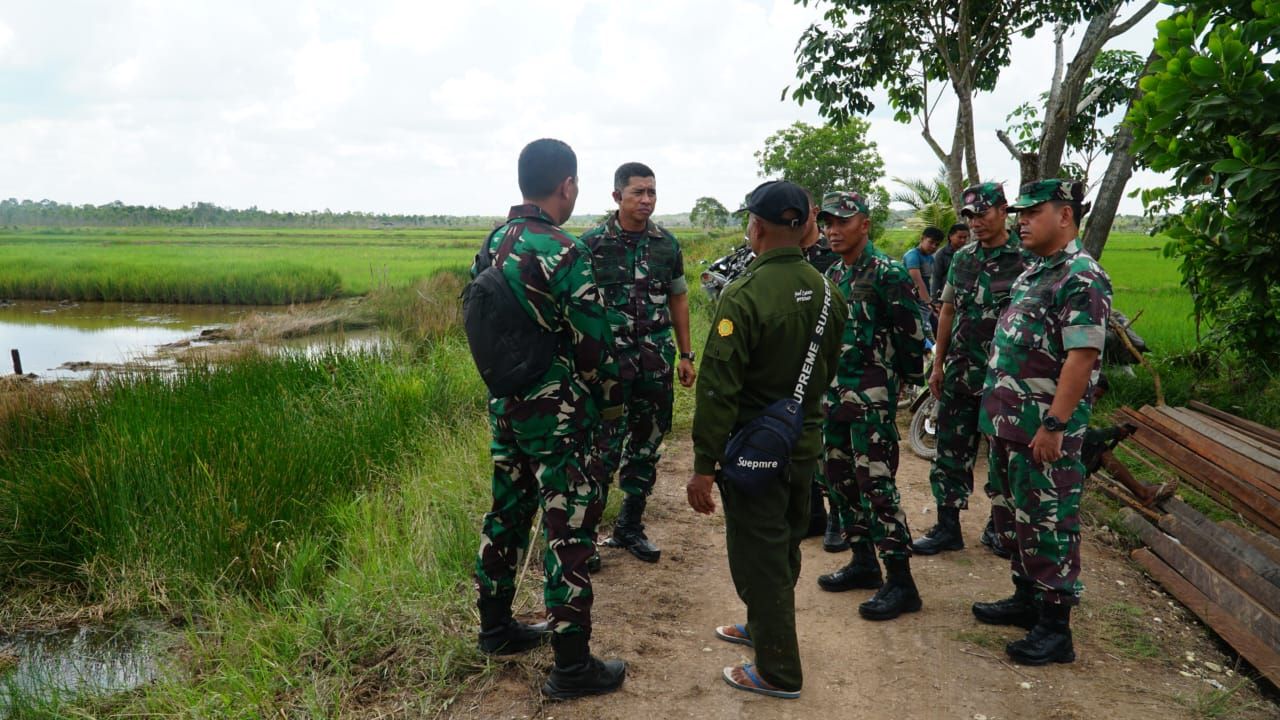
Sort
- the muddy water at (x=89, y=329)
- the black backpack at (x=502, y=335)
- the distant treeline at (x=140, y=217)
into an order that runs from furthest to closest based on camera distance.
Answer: the distant treeline at (x=140, y=217), the muddy water at (x=89, y=329), the black backpack at (x=502, y=335)

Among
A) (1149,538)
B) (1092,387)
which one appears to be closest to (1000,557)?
(1149,538)

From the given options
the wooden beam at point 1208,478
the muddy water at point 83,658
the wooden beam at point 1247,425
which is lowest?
the muddy water at point 83,658

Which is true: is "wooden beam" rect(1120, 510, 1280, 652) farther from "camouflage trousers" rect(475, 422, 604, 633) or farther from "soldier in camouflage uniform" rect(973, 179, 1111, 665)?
"camouflage trousers" rect(475, 422, 604, 633)

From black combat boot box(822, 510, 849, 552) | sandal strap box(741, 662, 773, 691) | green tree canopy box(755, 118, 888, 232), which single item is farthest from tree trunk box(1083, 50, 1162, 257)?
green tree canopy box(755, 118, 888, 232)

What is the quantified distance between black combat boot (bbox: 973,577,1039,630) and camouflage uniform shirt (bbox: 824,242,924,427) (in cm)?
82

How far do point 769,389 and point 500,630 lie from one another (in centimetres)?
133

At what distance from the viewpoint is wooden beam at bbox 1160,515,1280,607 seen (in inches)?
113

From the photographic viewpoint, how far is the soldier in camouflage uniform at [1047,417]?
264cm

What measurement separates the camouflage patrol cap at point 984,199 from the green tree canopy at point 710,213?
213 feet

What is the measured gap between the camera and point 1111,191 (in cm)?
627

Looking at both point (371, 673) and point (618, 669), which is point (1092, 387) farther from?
point (371, 673)

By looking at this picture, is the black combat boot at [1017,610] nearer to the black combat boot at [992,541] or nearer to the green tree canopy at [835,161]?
the black combat boot at [992,541]

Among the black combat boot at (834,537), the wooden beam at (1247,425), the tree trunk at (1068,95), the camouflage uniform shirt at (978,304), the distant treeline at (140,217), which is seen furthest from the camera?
the distant treeline at (140,217)

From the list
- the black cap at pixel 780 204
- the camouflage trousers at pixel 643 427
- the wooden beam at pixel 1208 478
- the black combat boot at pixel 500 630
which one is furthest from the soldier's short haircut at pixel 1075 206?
the black combat boot at pixel 500 630
